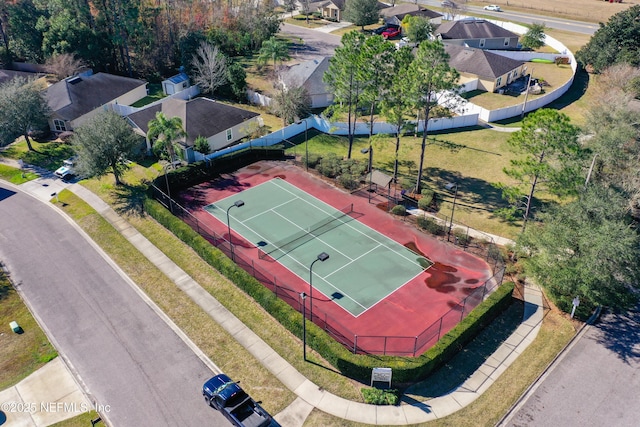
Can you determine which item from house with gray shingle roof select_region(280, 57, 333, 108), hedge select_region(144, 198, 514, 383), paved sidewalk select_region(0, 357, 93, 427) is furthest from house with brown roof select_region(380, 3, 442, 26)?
paved sidewalk select_region(0, 357, 93, 427)

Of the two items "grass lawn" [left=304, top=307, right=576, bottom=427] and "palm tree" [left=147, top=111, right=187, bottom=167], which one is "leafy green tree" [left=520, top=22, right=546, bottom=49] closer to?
"palm tree" [left=147, top=111, right=187, bottom=167]

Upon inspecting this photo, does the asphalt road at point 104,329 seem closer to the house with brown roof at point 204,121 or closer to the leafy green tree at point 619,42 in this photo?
the house with brown roof at point 204,121

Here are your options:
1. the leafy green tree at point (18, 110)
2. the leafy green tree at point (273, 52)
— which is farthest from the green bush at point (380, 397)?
the leafy green tree at point (273, 52)

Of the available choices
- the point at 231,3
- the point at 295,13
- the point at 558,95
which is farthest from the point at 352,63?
the point at 295,13

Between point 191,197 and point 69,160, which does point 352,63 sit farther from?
point 69,160

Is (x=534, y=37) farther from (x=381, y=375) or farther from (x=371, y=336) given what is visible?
(x=381, y=375)

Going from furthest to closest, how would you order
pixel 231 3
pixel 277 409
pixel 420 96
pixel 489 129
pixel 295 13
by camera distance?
pixel 295 13
pixel 231 3
pixel 489 129
pixel 420 96
pixel 277 409
